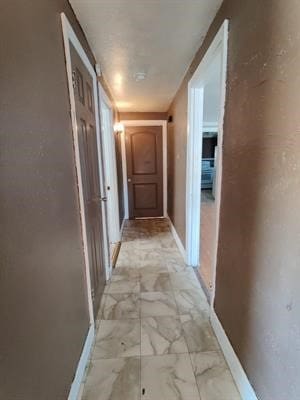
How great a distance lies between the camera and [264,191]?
1020 mm

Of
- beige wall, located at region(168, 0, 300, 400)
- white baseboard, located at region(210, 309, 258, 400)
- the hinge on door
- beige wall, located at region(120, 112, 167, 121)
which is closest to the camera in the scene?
beige wall, located at region(168, 0, 300, 400)

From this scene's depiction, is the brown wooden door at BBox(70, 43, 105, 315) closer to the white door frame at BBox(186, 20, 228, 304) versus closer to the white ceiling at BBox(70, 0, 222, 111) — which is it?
the white ceiling at BBox(70, 0, 222, 111)

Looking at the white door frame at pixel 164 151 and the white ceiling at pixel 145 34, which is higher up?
A: the white ceiling at pixel 145 34

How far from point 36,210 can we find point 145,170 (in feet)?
12.6

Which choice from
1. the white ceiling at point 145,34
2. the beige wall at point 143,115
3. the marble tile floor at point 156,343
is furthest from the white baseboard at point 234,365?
the beige wall at point 143,115

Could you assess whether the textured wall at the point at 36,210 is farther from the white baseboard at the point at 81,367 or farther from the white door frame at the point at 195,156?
the white door frame at the point at 195,156

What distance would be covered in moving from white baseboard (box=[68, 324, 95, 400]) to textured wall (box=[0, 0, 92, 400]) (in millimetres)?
74

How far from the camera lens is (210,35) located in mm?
1635

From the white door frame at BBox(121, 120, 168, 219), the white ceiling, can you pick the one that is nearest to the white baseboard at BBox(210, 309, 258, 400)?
the white ceiling

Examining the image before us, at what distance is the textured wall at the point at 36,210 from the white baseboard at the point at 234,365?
3.16ft

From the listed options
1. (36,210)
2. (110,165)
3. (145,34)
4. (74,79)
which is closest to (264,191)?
(36,210)

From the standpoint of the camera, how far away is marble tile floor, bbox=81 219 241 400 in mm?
1334

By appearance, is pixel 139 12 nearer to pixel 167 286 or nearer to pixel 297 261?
pixel 297 261

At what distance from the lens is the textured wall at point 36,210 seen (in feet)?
2.32
